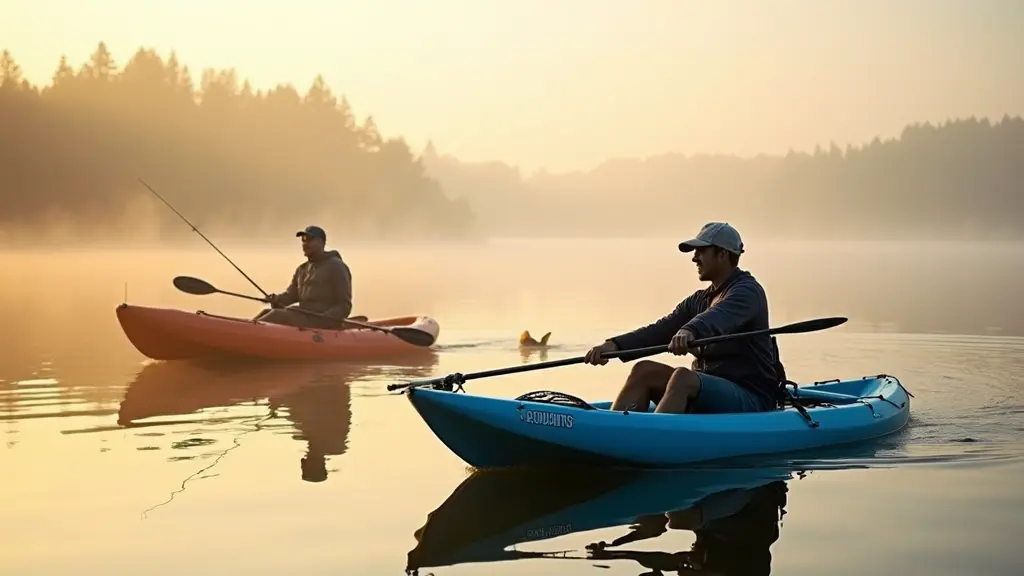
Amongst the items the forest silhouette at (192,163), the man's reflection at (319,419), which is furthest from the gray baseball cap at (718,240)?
the forest silhouette at (192,163)

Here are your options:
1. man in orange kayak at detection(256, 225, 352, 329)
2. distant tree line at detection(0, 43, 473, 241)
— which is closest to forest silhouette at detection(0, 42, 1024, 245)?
distant tree line at detection(0, 43, 473, 241)

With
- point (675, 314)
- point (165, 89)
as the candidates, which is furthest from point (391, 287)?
point (165, 89)

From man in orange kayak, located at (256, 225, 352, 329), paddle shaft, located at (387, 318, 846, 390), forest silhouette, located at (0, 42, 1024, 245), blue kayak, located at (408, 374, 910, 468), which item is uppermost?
forest silhouette, located at (0, 42, 1024, 245)

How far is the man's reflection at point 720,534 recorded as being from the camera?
575cm

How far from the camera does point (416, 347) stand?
50.9 ft

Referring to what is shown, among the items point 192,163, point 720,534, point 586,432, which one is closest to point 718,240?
point 586,432

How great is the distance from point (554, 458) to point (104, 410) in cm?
492

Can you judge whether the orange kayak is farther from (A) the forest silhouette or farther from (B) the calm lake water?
(A) the forest silhouette

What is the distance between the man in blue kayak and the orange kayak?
6.90 m

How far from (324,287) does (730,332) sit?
7675 millimetres

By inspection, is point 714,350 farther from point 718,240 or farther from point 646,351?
point 718,240

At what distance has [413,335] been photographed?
14.1m

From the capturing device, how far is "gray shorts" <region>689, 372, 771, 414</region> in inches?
310

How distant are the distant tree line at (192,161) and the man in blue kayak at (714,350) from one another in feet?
297
